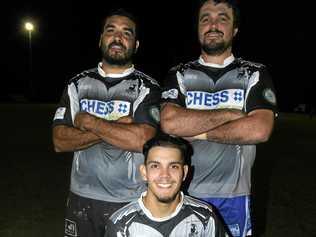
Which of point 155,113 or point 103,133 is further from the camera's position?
Answer: point 155,113

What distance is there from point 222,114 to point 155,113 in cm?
59

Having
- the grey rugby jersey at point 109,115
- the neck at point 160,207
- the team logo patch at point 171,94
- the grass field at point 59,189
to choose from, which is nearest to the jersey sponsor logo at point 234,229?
the neck at point 160,207

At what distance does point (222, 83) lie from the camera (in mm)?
3582

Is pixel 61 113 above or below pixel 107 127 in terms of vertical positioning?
above

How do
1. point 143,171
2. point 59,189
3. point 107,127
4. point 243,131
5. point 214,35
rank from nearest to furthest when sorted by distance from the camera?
1. point 143,171
2. point 243,131
3. point 107,127
4. point 214,35
5. point 59,189

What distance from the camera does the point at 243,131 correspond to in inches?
133

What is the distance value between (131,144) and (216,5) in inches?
51.9

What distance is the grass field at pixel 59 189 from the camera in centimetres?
654

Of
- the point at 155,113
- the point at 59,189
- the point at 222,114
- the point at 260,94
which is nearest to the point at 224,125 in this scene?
the point at 222,114

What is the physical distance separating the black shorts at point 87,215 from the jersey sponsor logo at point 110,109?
686 mm

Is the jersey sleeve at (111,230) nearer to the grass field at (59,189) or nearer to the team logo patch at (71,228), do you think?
the team logo patch at (71,228)

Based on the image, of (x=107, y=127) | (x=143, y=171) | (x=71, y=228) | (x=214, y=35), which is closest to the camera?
(x=143, y=171)

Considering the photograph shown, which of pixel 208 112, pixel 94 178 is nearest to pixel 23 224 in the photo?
pixel 94 178

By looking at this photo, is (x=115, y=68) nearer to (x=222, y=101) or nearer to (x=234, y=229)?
(x=222, y=101)
